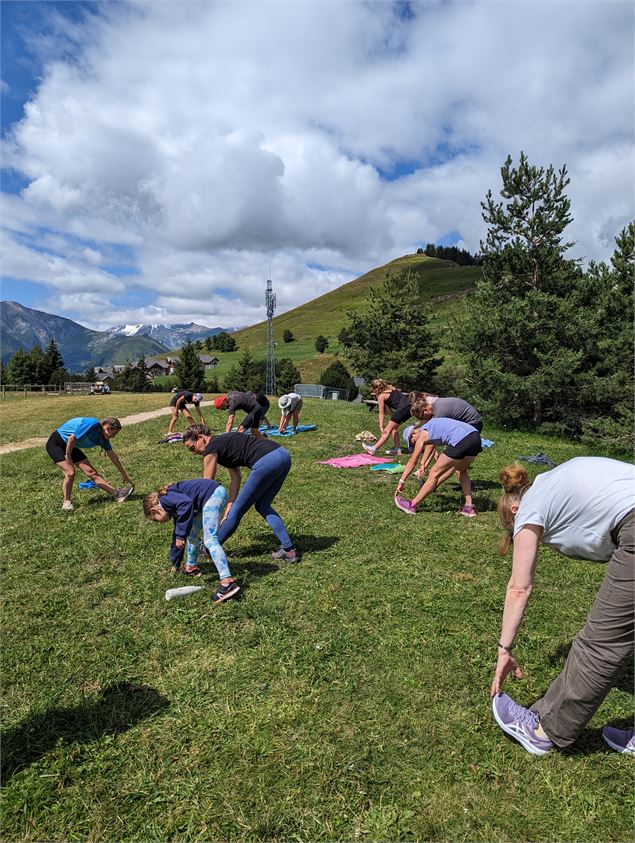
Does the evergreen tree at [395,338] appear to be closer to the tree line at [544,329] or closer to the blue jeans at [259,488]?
the tree line at [544,329]

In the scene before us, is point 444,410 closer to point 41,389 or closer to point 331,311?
point 41,389

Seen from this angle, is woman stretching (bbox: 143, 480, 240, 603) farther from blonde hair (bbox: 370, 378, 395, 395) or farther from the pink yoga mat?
blonde hair (bbox: 370, 378, 395, 395)

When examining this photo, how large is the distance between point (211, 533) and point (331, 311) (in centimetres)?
15928

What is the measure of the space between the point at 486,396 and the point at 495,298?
4459 mm

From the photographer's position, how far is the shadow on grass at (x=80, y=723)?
138 inches

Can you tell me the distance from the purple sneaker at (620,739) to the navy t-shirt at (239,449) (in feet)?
14.4

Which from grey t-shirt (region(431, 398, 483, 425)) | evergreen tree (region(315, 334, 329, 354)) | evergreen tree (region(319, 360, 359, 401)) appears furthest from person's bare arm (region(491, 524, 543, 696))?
evergreen tree (region(315, 334, 329, 354))

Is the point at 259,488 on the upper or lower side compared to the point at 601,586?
lower

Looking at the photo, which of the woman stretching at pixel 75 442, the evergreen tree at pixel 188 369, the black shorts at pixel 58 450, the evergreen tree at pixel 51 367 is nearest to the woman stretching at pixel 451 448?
the woman stretching at pixel 75 442

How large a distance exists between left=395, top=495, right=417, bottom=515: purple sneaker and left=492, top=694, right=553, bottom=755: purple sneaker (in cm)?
491

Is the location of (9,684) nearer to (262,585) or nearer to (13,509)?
(262,585)

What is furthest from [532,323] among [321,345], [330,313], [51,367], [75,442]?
[330,313]

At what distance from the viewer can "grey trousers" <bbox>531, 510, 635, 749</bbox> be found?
2887 millimetres

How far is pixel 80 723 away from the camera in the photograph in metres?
3.79
